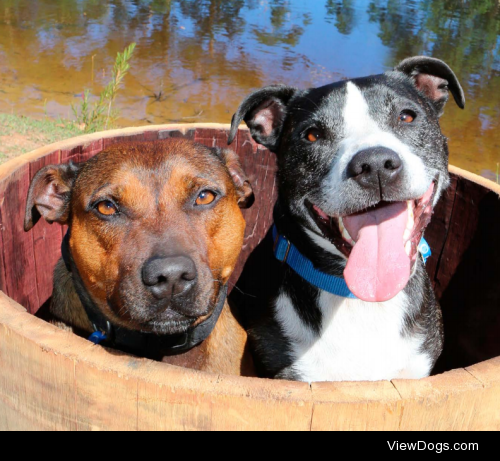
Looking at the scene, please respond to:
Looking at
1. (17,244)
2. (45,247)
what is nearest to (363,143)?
(17,244)

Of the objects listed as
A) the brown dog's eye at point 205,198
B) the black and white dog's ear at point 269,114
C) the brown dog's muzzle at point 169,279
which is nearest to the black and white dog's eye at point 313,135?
the black and white dog's ear at point 269,114

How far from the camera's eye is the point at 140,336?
2973 millimetres

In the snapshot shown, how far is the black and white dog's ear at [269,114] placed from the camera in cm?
376

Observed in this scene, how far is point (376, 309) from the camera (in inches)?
132

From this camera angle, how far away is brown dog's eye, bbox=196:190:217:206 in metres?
3.23

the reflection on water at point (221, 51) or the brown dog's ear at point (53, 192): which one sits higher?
the brown dog's ear at point (53, 192)

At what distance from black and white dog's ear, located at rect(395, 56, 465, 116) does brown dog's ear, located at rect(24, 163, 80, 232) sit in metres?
2.24

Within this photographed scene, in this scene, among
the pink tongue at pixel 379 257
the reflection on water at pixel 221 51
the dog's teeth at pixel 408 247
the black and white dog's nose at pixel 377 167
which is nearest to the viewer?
the black and white dog's nose at pixel 377 167

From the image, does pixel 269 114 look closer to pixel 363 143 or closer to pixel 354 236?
pixel 363 143

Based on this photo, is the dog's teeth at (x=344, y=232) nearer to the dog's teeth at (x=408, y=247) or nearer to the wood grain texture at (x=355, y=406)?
the dog's teeth at (x=408, y=247)

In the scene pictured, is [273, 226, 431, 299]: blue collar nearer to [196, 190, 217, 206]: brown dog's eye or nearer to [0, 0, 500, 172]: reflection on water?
[196, 190, 217, 206]: brown dog's eye

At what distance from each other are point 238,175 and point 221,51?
12265 mm

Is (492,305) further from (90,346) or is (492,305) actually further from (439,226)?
(90,346)

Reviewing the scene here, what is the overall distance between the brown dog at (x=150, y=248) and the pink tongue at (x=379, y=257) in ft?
2.39
